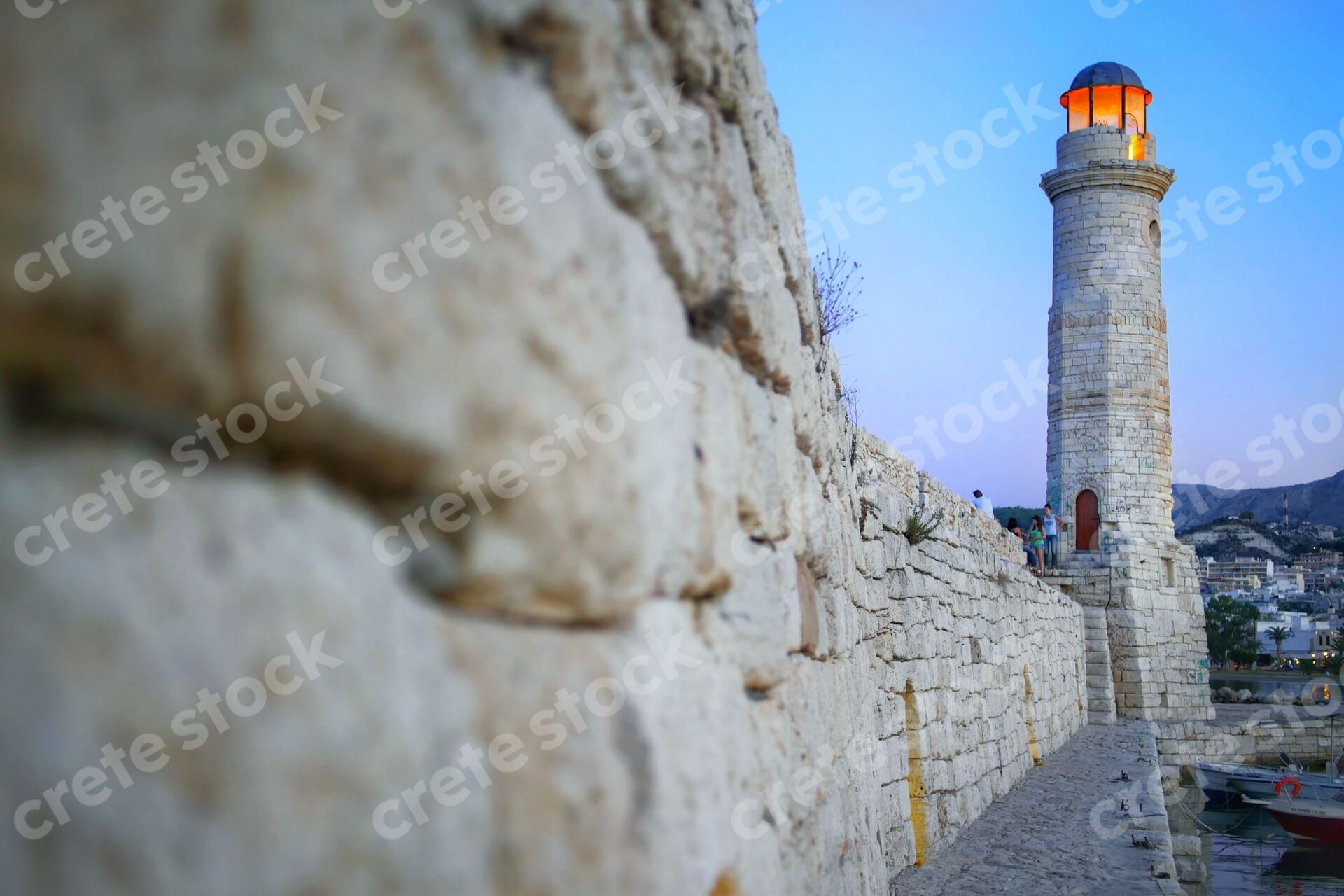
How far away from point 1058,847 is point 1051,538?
50.3 ft

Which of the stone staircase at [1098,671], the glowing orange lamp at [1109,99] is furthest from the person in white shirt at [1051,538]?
the glowing orange lamp at [1109,99]

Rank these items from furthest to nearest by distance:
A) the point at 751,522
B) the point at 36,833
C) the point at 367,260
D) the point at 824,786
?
the point at 824,786 < the point at 751,522 < the point at 367,260 < the point at 36,833

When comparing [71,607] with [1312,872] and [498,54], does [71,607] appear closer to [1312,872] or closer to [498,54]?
[498,54]

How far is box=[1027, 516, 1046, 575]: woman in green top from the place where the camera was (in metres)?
19.9

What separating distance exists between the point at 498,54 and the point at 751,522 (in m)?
0.82

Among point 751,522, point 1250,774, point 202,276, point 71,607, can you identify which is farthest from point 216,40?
point 1250,774

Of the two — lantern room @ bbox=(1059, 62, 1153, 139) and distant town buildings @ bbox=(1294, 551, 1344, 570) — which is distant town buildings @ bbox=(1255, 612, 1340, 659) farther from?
Result: lantern room @ bbox=(1059, 62, 1153, 139)

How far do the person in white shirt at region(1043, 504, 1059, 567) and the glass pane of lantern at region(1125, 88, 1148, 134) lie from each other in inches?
392

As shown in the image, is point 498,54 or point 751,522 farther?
point 751,522

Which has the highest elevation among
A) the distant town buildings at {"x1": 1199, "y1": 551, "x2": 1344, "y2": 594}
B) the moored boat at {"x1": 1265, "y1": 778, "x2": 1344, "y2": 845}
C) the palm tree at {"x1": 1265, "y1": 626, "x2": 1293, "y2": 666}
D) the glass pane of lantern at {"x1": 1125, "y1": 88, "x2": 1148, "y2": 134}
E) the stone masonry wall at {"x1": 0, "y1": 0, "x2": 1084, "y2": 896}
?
the glass pane of lantern at {"x1": 1125, "y1": 88, "x2": 1148, "y2": 134}

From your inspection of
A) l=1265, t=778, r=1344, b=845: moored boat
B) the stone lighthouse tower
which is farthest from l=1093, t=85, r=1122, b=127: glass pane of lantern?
l=1265, t=778, r=1344, b=845: moored boat

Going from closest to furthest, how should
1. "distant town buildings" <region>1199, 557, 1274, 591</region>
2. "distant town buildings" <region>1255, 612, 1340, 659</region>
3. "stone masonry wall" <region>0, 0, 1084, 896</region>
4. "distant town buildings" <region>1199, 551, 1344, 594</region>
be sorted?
"stone masonry wall" <region>0, 0, 1084, 896</region> < "distant town buildings" <region>1255, 612, 1340, 659</region> < "distant town buildings" <region>1199, 551, 1344, 594</region> < "distant town buildings" <region>1199, 557, 1274, 591</region>

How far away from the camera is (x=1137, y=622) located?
20906mm

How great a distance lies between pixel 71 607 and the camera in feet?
2.22
